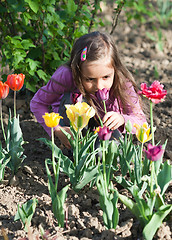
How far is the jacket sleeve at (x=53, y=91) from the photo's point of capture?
2.10 m

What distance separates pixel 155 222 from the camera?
1406 millimetres

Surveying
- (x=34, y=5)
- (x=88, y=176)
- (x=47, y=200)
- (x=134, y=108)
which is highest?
(x=34, y=5)

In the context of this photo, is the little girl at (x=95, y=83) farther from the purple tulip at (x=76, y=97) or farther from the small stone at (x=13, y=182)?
the small stone at (x=13, y=182)

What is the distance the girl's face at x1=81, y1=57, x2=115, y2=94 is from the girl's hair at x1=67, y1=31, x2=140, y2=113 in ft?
0.08

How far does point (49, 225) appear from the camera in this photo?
5.24 feet

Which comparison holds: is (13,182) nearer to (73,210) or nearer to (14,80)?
(73,210)

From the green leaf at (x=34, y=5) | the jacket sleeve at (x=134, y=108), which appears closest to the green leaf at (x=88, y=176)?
the jacket sleeve at (x=134, y=108)

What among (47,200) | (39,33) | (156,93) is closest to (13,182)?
(47,200)

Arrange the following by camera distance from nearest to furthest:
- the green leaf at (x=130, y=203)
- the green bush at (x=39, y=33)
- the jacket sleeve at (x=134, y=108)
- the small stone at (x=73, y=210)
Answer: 1. the green leaf at (x=130, y=203)
2. the small stone at (x=73, y=210)
3. the jacket sleeve at (x=134, y=108)
4. the green bush at (x=39, y=33)

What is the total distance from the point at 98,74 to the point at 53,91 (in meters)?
0.41

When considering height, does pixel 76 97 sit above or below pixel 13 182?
above

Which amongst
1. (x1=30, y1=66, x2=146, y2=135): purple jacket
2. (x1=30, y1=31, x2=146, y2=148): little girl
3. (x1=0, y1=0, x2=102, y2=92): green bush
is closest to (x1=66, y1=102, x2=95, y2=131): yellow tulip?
(x1=30, y1=31, x2=146, y2=148): little girl

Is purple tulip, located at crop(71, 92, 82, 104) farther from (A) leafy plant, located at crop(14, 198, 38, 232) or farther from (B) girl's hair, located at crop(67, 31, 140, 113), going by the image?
(A) leafy plant, located at crop(14, 198, 38, 232)

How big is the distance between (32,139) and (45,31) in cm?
74
